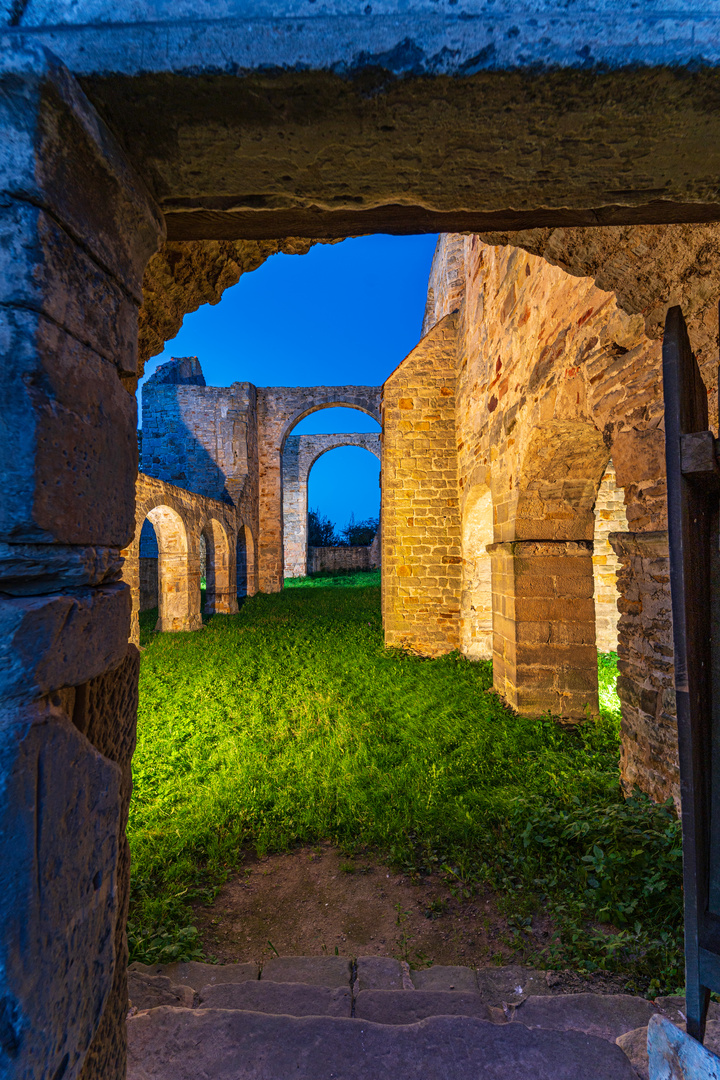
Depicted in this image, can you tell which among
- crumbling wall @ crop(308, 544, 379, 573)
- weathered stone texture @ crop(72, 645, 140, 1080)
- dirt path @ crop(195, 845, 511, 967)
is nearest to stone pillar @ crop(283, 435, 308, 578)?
crumbling wall @ crop(308, 544, 379, 573)

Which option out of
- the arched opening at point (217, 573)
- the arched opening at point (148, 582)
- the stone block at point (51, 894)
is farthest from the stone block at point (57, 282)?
the arched opening at point (148, 582)

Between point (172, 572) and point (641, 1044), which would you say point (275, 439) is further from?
point (641, 1044)

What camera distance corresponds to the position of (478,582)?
23.8 ft

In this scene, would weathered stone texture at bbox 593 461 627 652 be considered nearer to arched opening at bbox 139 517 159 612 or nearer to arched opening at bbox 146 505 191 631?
arched opening at bbox 146 505 191 631

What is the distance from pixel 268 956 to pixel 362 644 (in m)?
6.01

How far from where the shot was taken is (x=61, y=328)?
0.92m

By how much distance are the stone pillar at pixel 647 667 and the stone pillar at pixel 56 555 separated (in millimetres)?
2882

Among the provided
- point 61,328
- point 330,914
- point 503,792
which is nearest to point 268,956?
point 330,914

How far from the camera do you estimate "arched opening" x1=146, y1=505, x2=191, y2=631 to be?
400 inches

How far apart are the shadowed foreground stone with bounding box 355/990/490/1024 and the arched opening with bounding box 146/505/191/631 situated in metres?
9.26

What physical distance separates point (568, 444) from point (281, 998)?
4188mm

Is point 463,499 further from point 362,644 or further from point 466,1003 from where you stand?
point 466,1003

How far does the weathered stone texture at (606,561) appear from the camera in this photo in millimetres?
7598

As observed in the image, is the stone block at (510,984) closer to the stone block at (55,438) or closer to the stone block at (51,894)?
the stone block at (51,894)
